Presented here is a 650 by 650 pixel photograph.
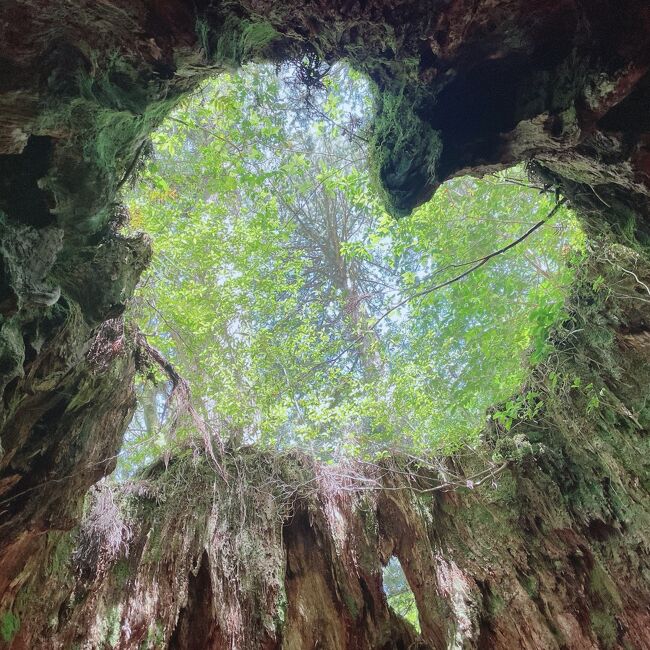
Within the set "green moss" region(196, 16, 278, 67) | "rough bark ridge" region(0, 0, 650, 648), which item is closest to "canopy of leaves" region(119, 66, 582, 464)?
"rough bark ridge" region(0, 0, 650, 648)

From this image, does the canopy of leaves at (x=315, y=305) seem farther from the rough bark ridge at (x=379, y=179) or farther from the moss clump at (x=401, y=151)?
the moss clump at (x=401, y=151)

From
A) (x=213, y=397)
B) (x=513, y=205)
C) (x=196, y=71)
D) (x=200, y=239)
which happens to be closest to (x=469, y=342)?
(x=513, y=205)

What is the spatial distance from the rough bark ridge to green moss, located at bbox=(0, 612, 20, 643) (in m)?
0.01

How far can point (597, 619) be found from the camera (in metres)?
4.56

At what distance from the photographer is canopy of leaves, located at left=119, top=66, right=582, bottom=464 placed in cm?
634

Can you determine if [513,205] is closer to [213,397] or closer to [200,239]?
[200,239]

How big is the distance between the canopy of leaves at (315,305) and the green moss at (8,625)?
7.50 ft

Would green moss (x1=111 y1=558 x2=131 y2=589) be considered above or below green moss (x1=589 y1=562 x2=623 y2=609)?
below

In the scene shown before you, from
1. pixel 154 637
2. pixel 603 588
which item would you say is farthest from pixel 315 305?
pixel 603 588

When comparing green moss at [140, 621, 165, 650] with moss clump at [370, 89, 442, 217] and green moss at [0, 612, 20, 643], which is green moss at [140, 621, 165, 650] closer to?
green moss at [0, 612, 20, 643]

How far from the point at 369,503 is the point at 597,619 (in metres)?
2.83

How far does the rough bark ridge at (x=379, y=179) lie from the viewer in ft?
7.80

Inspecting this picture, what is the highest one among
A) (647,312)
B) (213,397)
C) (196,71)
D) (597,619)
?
(196,71)

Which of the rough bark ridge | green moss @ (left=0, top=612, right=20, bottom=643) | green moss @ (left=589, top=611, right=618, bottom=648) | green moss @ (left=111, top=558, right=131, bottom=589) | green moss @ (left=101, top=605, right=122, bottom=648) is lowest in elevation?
green moss @ (left=111, top=558, right=131, bottom=589)
